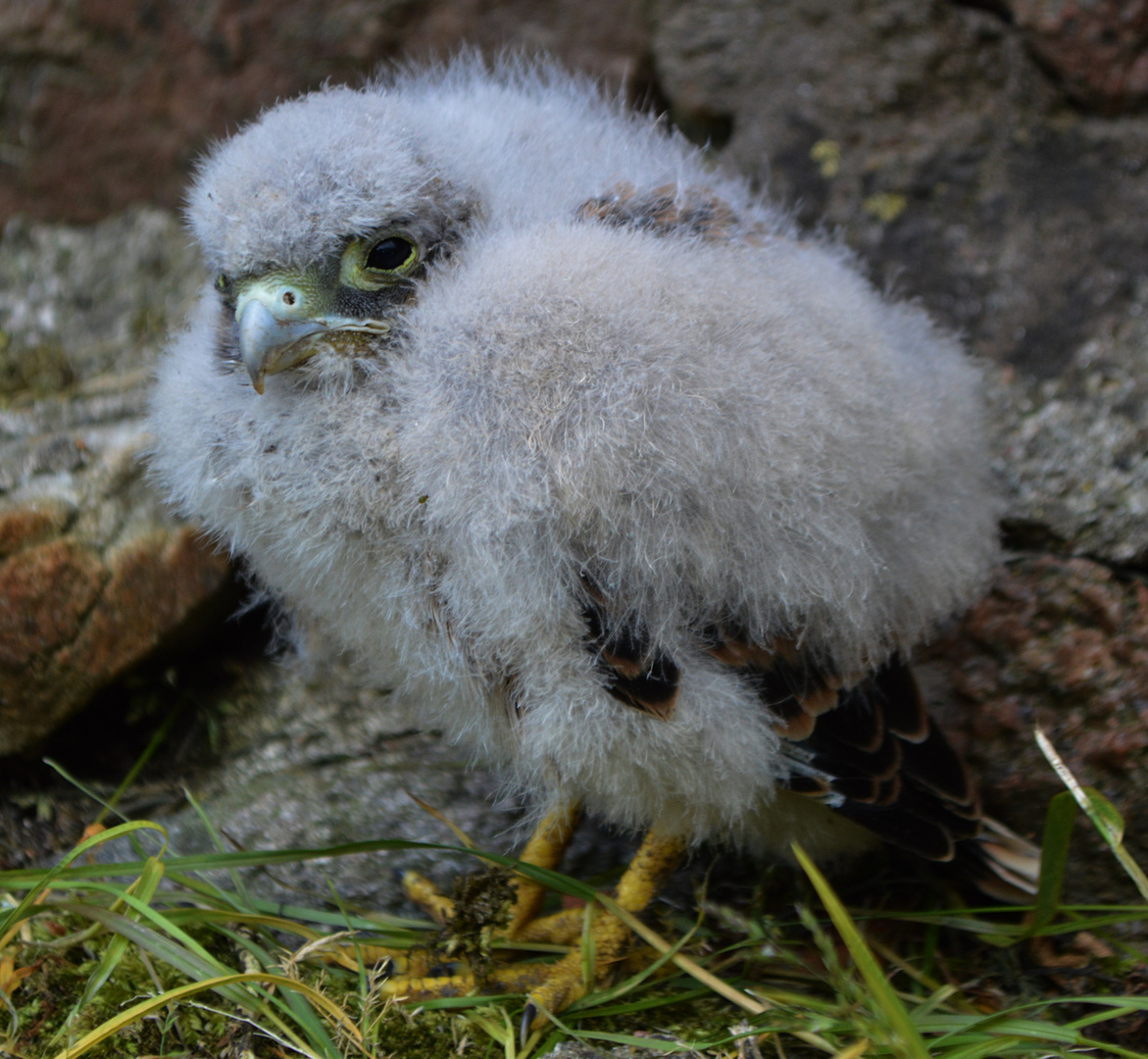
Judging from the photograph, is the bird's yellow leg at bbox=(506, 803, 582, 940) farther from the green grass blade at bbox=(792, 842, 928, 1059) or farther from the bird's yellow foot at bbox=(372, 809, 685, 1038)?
the green grass blade at bbox=(792, 842, 928, 1059)

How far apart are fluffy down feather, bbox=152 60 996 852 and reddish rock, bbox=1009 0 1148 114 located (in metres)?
1.21

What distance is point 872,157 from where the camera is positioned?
8.11 feet

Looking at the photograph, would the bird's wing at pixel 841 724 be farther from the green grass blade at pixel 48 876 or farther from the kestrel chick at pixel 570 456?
the green grass blade at pixel 48 876

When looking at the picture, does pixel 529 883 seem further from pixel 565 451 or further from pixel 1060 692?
pixel 1060 692

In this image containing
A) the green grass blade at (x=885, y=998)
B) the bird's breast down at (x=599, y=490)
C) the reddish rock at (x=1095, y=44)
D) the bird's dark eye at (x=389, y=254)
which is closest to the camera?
the green grass blade at (x=885, y=998)

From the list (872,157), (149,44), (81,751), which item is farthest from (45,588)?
(872,157)

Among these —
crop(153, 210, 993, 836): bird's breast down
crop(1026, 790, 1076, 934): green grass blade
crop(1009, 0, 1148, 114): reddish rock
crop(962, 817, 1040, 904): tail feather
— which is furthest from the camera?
crop(1009, 0, 1148, 114): reddish rock

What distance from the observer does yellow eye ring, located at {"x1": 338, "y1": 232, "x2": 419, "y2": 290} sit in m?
1.49

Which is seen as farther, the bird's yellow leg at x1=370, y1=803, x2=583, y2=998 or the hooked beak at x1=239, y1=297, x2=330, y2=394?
the bird's yellow leg at x1=370, y1=803, x2=583, y2=998

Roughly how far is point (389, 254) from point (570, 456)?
0.46 metres

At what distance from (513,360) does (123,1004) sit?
122cm

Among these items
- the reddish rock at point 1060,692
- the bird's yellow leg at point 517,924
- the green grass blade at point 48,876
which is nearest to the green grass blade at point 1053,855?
the reddish rock at point 1060,692

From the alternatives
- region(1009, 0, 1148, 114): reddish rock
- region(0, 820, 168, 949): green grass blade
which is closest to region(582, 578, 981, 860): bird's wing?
region(0, 820, 168, 949): green grass blade

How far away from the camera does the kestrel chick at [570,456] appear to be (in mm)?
1394
